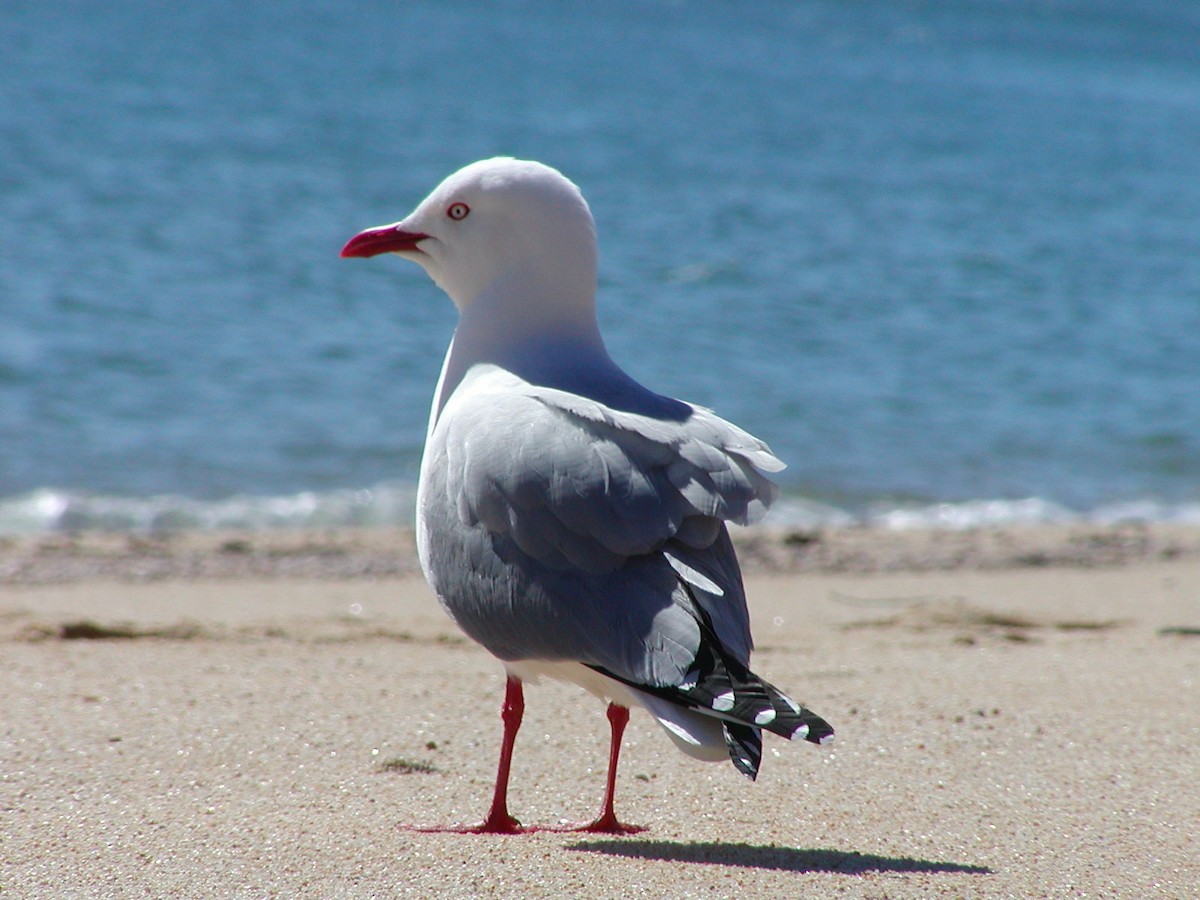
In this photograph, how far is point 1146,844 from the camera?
3.25 meters

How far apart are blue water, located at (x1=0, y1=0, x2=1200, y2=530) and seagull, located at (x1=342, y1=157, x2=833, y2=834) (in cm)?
478

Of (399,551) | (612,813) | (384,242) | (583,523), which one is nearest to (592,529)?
(583,523)

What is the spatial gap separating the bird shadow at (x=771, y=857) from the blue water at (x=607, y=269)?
5.32 m

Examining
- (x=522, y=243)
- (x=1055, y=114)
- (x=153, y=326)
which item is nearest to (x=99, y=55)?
(x=153, y=326)

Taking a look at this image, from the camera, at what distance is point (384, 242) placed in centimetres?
394

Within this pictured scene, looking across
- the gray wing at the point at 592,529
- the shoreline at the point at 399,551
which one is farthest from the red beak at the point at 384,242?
the shoreline at the point at 399,551

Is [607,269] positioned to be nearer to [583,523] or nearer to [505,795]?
[505,795]

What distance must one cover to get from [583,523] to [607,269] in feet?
37.0

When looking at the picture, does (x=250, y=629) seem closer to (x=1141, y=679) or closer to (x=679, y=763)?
(x=679, y=763)

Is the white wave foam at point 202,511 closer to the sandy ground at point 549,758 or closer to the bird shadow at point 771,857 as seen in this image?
the sandy ground at point 549,758

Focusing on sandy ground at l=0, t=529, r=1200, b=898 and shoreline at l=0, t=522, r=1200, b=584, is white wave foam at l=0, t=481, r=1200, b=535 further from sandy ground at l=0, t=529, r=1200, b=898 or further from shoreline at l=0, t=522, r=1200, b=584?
sandy ground at l=0, t=529, r=1200, b=898

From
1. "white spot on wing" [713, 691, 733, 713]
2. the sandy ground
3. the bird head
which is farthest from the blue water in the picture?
"white spot on wing" [713, 691, 733, 713]

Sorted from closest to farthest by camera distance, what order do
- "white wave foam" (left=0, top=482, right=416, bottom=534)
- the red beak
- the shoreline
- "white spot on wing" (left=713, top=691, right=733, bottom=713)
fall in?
"white spot on wing" (left=713, top=691, right=733, bottom=713) < the red beak < the shoreline < "white wave foam" (left=0, top=482, right=416, bottom=534)

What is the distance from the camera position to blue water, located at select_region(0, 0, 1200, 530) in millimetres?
9188
